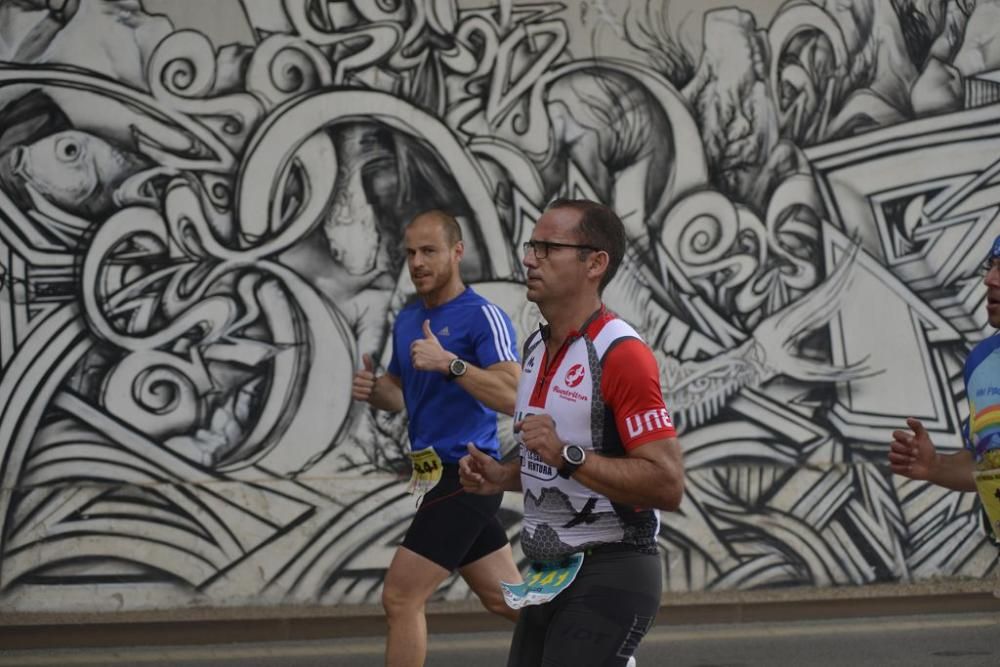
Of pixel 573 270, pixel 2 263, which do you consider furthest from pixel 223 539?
pixel 573 270

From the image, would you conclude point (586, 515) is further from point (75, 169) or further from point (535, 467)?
point (75, 169)

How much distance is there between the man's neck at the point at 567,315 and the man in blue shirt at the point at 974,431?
44.7 inches

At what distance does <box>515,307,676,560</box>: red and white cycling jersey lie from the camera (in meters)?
4.59

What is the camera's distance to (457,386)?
6961 millimetres

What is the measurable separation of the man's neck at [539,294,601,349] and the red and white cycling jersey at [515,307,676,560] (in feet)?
0.18

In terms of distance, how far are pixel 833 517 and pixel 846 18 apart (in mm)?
3393

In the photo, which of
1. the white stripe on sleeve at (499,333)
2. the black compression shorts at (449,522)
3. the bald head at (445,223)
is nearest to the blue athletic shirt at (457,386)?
the white stripe on sleeve at (499,333)

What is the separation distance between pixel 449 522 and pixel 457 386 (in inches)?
23.5

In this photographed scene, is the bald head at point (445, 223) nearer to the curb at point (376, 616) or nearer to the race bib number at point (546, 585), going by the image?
the race bib number at point (546, 585)

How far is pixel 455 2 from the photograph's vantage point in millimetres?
10414

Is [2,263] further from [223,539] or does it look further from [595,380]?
[595,380]

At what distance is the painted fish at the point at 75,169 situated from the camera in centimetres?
995

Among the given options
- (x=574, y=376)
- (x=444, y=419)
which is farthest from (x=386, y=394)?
(x=574, y=376)

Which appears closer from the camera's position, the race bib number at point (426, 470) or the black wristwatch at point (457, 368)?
the black wristwatch at point (457, 368)
